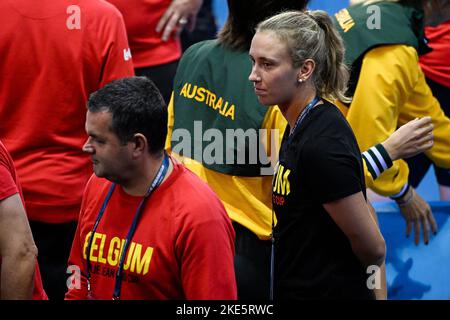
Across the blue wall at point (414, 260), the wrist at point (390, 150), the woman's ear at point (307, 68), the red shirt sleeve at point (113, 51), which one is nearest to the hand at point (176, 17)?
the red shirt sleeve at point (113, 51)

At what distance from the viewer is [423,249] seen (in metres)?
4.32

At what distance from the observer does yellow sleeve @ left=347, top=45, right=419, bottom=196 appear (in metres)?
3.84

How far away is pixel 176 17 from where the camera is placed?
15.8ft

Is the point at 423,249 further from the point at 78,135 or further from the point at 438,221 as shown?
the point at 78,135

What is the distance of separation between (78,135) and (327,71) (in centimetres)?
107

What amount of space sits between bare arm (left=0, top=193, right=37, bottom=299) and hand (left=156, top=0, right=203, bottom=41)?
2005 millimetres

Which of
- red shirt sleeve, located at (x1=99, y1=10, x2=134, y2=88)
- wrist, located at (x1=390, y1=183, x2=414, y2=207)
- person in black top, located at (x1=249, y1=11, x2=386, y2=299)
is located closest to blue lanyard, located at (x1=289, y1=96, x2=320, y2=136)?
person in black top, located at (x1=249, y1=11, x2=386, y2=299)

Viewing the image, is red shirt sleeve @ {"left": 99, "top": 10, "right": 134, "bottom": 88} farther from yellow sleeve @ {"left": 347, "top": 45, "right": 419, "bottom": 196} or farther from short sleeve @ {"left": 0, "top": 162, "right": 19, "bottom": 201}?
short sleeve @ {"left": 0, "top": 162, "right": 19, "bottom": 201}

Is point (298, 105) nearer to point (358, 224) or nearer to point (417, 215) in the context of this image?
point (358, 224)

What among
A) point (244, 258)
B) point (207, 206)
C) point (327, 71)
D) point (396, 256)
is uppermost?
point (327, 71)

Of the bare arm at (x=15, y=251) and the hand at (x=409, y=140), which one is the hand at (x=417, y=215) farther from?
the bare arm at (x=15, y=251)

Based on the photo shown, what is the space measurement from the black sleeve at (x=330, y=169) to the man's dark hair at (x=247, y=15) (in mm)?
742

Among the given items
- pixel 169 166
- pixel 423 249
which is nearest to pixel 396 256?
pixel 423 249

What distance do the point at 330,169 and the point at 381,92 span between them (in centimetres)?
99
